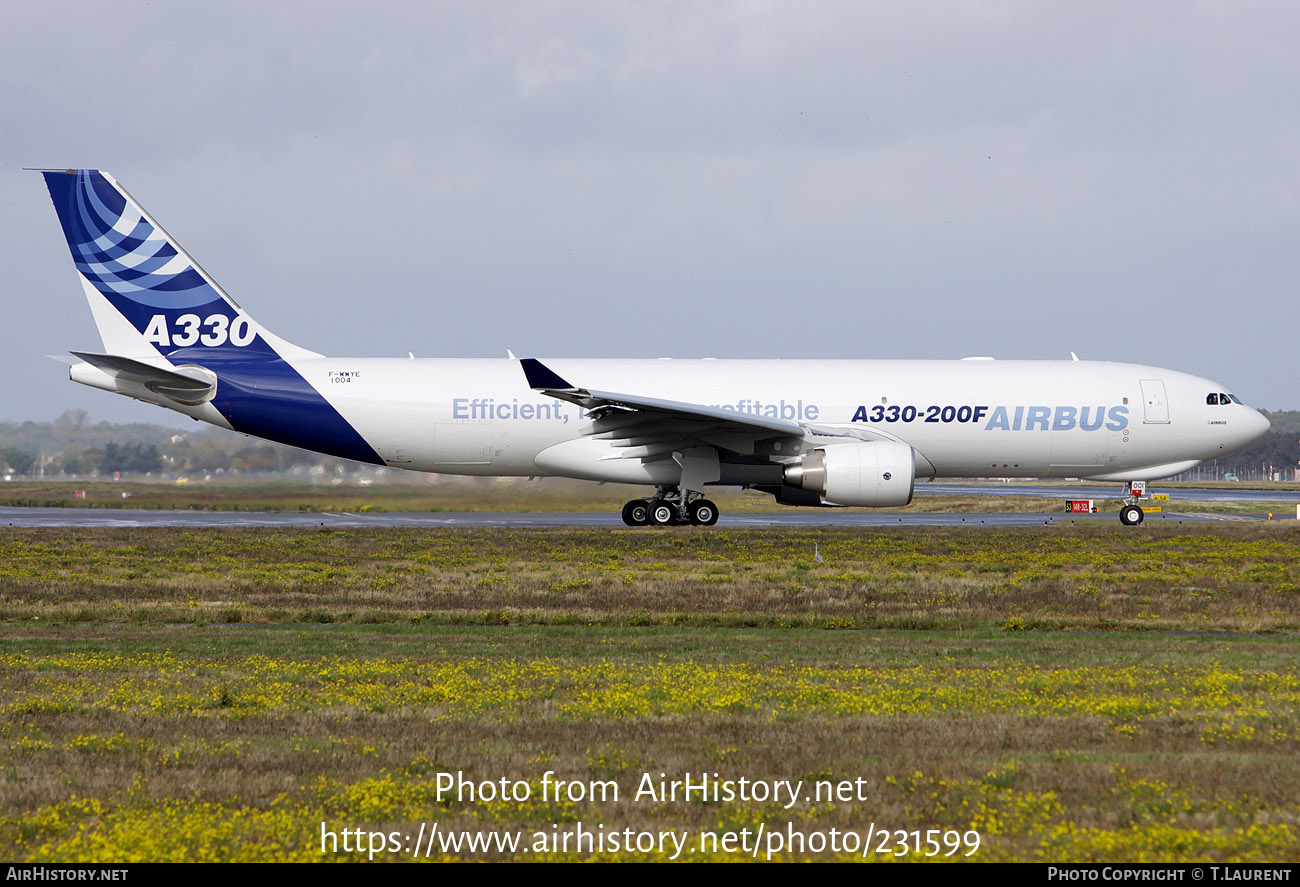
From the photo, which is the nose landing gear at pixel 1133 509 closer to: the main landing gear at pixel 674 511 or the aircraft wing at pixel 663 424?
the aircraft wing at pixel 663 424

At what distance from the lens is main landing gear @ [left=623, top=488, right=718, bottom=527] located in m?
27.5

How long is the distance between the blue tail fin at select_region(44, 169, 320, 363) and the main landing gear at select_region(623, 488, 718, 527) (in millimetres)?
9434

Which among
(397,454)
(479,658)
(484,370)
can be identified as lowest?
(479,658)

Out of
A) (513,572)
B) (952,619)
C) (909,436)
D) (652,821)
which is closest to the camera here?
(652,821)

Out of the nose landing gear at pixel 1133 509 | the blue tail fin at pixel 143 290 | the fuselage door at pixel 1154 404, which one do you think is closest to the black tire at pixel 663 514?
the blue tail fin at pixel 143 290

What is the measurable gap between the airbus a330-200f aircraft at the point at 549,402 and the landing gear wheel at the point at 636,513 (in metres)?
0.04

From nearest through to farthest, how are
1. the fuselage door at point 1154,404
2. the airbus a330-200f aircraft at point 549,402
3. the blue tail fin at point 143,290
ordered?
the airbus a330-200f aircraft at point 549,402 < the blue tail fin at point 143,290 < the fuselage door at point 1154,404

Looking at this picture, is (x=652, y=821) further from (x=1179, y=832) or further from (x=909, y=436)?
(x=909, y=436)

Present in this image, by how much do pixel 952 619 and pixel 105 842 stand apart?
11361 millimetres

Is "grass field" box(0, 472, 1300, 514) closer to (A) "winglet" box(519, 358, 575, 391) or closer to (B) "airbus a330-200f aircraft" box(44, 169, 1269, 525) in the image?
(B) "airbus a330-200f aircraft" box(44, 169, 1269, 525)

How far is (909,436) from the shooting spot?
2791 cm

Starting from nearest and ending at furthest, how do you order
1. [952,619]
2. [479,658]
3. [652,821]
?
1. [652,821]
2. [479,658]
3. [952,619]

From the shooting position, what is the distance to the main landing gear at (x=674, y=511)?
27.5 metres

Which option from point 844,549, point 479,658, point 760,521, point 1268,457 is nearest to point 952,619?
point 479,658
